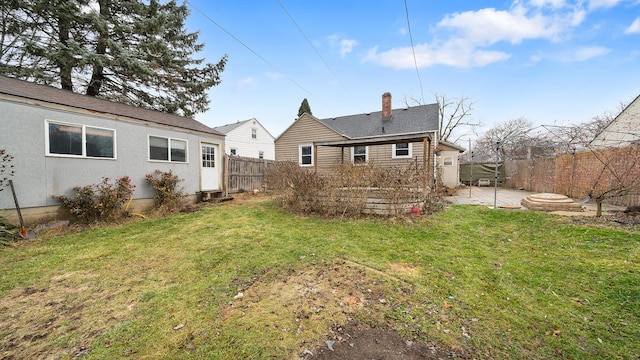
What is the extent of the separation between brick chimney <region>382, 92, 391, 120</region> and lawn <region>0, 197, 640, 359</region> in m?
11.1

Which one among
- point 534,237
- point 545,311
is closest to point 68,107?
point 545,311

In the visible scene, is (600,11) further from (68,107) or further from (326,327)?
(68,107)

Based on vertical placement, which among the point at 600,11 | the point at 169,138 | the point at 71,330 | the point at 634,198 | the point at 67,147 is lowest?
the point at 71,330

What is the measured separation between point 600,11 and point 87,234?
56.2 ft

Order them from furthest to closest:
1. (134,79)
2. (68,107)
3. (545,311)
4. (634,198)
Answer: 1. (134,79)
2. (634,198)
3. (68,107)
4. (545,311)

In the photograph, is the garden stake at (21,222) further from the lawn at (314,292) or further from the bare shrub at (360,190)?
the bare shrub at (360,190)

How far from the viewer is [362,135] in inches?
579

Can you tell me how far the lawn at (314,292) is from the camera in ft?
6.92

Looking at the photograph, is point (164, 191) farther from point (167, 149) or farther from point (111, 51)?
point (111, 51)

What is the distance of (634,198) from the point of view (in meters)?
6.73

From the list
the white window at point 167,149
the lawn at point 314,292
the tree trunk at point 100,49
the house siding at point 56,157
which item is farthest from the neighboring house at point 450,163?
the tree trunk at point 100,49

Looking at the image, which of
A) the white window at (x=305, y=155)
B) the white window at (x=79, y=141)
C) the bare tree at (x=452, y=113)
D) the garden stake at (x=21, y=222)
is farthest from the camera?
the bare tree at (x=452, y=113)

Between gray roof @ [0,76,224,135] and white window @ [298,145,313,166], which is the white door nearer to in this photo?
gray roof @ [0,76,224,135]

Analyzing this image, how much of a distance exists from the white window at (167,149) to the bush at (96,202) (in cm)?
161
